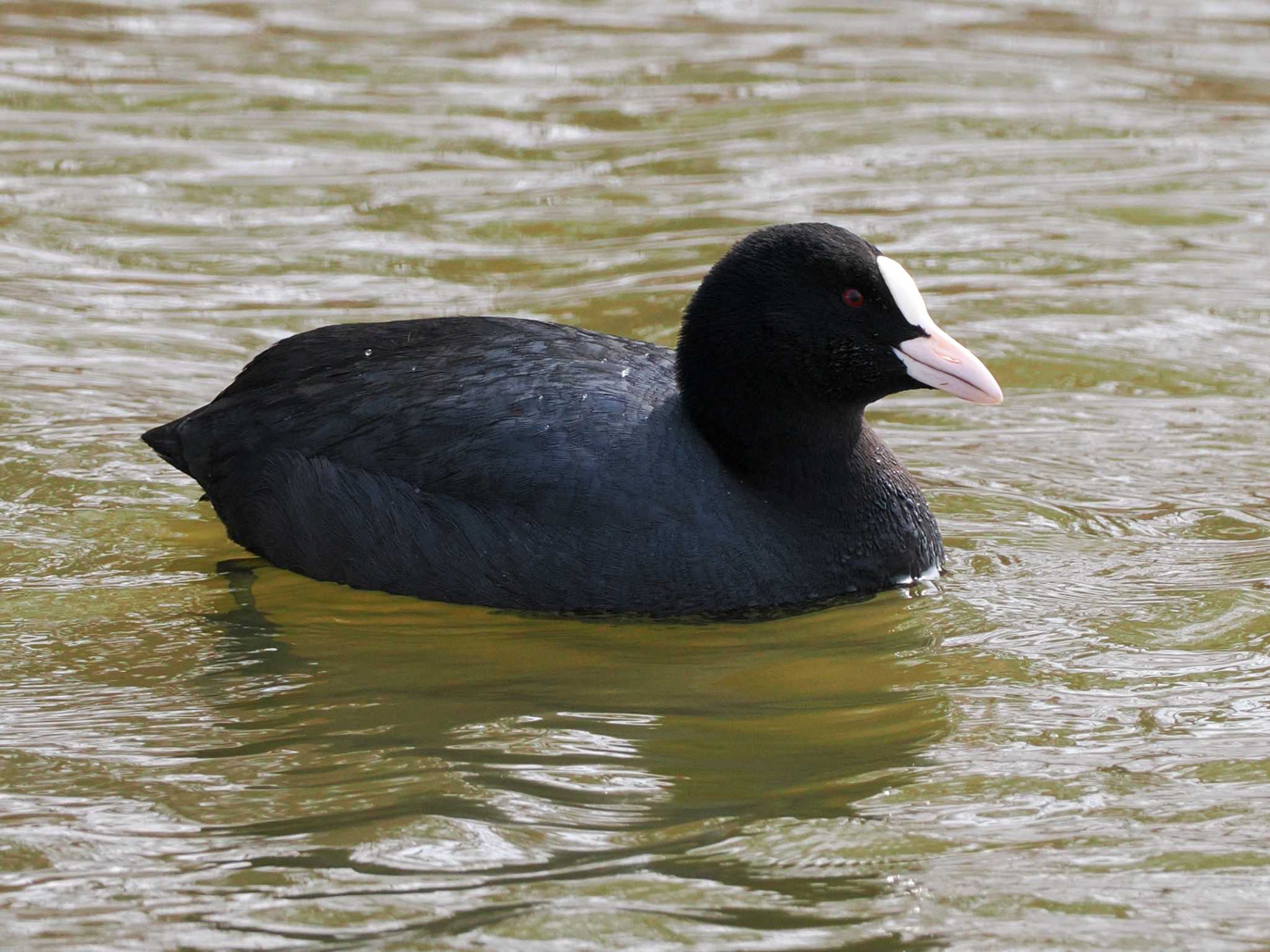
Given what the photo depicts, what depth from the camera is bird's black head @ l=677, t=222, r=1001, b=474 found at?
195 inches

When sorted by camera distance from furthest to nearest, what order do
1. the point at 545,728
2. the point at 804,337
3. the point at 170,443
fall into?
1. the point at 170,443
2. the point at 804,337
3. the point at 545,728

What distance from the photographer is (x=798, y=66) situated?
10.3 m

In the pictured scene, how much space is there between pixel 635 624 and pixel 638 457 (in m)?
0.42

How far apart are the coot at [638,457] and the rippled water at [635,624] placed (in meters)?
0.15

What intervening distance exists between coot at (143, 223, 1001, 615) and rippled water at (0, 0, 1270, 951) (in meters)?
0.15

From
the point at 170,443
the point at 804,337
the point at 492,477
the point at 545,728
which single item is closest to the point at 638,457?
the point at 492,477

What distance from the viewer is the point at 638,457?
4.82 m

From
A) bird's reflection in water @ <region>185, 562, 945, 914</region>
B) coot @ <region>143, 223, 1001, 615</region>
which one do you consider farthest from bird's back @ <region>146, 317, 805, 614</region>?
bird's reflection in water @ <region>185, 562, 945, 914</region>

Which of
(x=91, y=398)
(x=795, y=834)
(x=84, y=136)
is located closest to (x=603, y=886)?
(x=795, y=834)

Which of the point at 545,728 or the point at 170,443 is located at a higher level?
the point at 170,443

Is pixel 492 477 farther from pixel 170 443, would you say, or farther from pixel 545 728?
pixel 170 443

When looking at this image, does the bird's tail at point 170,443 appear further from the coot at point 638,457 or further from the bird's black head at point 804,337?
the bird's black head at point 804,337

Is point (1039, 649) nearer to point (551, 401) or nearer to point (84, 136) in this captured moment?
point (551, 401)

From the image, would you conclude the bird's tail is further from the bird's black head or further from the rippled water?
the bird's black head
